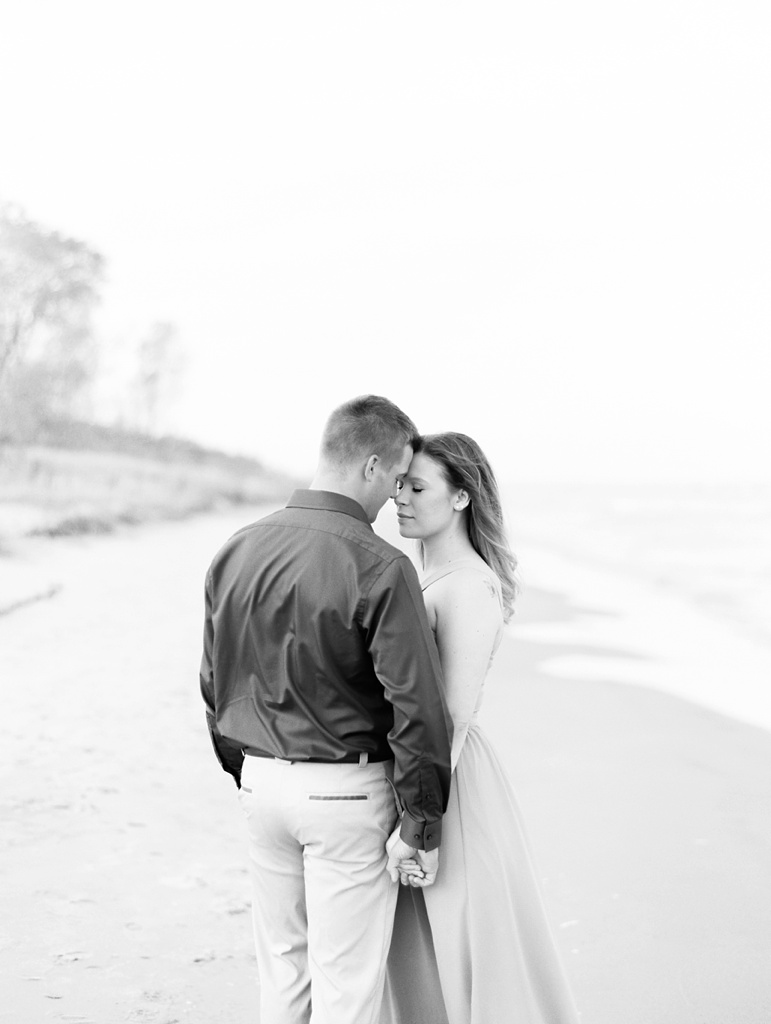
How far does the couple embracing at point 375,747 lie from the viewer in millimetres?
2145

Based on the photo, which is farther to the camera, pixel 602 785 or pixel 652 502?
pixel 652 502

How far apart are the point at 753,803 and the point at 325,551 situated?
11.8 ft

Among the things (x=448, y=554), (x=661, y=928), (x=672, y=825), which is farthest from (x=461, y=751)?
(x=672, y=825)

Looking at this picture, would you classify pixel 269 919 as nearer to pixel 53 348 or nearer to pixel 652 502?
pixel 53 348

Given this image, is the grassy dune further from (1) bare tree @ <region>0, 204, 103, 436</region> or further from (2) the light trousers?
(2) the light trousers

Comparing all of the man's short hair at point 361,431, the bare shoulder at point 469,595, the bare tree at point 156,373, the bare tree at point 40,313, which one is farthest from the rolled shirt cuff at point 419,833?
the bare tree at point 156,373

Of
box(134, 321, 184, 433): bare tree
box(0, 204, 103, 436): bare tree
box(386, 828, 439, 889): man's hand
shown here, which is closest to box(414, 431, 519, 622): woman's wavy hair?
box(386, 828, 439, 889): man's hand

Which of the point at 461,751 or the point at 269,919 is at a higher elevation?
the point at 461,751

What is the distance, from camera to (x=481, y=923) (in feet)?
7.70

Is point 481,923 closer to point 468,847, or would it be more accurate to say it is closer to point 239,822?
point 468,847

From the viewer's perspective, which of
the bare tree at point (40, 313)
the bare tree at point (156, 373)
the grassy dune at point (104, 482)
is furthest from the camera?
the bare tree at point (156, 373)

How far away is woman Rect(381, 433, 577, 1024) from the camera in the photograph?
2.34 m

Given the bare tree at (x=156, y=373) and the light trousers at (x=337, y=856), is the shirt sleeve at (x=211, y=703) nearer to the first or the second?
the light trousers at (x=337, y=856)

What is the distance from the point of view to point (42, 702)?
6.55 metres
